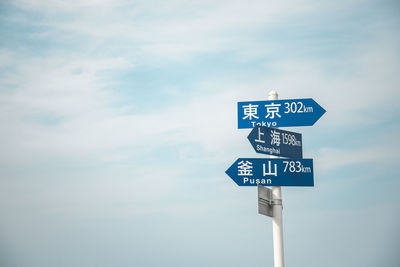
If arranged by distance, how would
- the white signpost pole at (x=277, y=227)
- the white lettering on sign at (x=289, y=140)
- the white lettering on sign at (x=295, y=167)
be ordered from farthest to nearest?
1. the white lettering on sign at (x=289, y=140)
2. the white lettering on sign at (x=295, y=167)
3. the white signpost pole at (x=277, y=227)

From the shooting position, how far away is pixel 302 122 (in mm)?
7078

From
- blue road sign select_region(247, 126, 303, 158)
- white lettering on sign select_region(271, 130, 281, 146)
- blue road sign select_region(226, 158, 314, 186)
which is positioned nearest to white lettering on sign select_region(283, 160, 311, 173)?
blue road sign select_region(226, 158, 314, 186)

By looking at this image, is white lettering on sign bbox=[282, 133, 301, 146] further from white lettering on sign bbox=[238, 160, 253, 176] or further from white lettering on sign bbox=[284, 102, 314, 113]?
white lettering on sign bbox=[238, 160, 253, 176]

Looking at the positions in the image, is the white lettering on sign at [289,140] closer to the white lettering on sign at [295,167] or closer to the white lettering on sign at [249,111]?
the white lettering on sign at [295,167]

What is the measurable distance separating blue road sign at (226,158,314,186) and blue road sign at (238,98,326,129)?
70 cm

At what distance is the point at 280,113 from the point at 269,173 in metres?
1.06

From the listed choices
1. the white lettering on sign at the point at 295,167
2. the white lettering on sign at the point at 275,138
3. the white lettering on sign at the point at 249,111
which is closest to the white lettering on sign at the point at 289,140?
the white lettering on sign at the point at 275,138

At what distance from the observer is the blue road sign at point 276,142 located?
6.65 meters

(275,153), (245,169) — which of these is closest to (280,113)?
(275,153)

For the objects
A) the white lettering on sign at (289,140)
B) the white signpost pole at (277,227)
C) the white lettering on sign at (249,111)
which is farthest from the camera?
the white lettering on sign at (249,111)

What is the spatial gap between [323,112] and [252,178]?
5.35 ft

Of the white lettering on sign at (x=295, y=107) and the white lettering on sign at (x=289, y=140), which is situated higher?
the white lettering on sign at (x=295, y=107)

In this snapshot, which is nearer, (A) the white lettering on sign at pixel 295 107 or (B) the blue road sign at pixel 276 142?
(B) the blue road sign at pixel 276 142

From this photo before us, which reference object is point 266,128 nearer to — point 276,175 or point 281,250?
point 276,175
